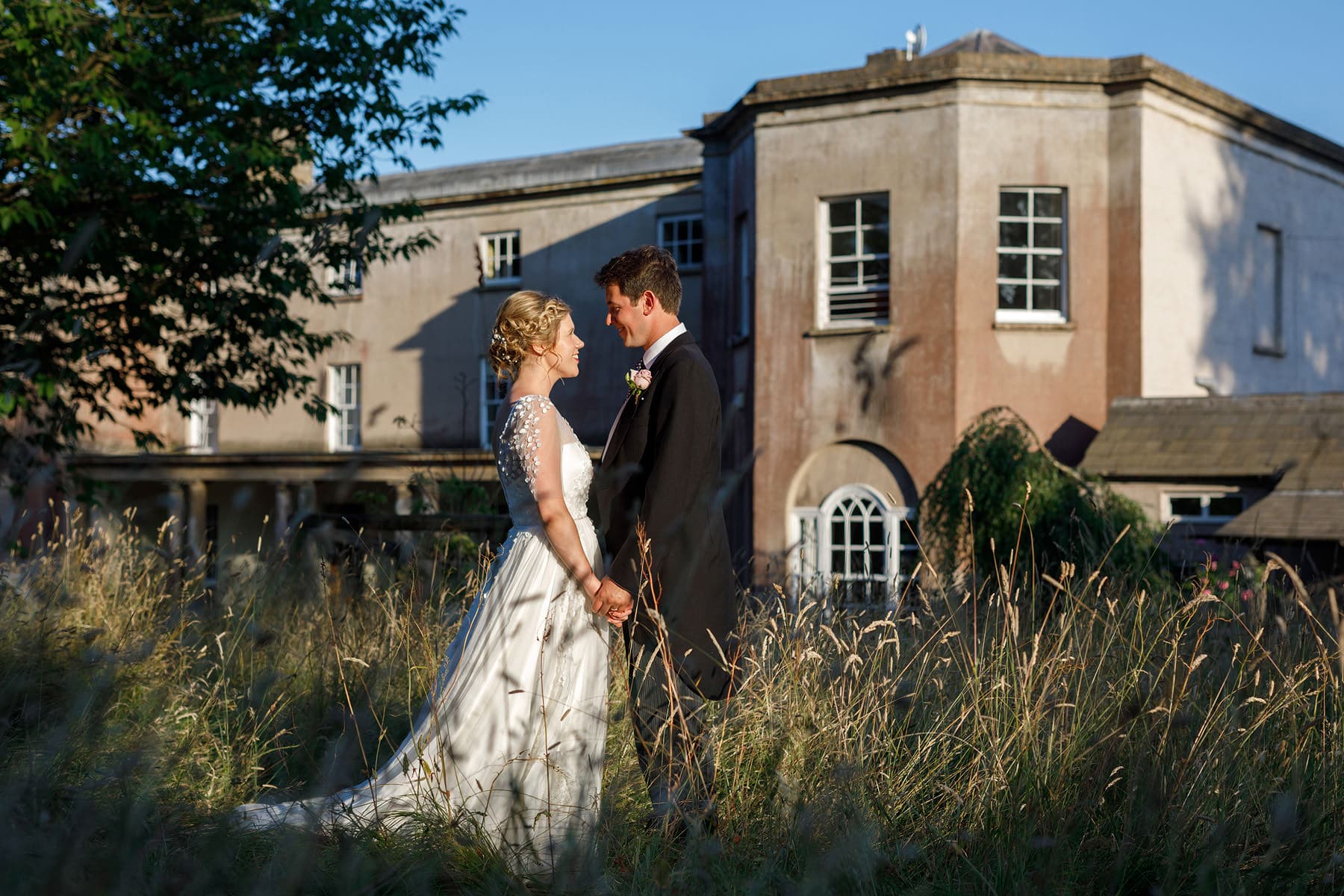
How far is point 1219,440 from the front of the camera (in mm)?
15633

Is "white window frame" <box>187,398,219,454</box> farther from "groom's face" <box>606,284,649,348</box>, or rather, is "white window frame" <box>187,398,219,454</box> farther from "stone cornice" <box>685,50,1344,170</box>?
"groom's face" <box>606,284,649,348</box>

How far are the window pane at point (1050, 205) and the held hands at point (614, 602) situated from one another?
48.2 ft

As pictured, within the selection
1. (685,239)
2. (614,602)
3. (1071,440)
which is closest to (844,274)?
(1071,440)

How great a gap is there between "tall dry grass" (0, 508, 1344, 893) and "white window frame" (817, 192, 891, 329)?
11909 mm

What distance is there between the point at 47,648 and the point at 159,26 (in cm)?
684

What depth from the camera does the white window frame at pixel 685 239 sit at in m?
23.6

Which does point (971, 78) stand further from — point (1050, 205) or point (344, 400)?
point (344, 400)

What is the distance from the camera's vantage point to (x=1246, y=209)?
758 inches

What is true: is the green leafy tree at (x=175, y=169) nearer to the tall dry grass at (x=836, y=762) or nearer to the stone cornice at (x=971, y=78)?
the tall dry grass at (x=836, y=762)

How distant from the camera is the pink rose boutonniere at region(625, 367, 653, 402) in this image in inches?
173

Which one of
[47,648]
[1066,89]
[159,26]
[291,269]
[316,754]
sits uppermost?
[1066,89]

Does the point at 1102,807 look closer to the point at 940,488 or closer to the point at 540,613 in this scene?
the point at 540,613

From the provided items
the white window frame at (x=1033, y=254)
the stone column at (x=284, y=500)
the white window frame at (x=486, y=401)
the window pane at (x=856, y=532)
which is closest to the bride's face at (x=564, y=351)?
the window pane at (x=856, y=532)

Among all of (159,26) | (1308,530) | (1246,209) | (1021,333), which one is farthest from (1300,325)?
(159,26)
